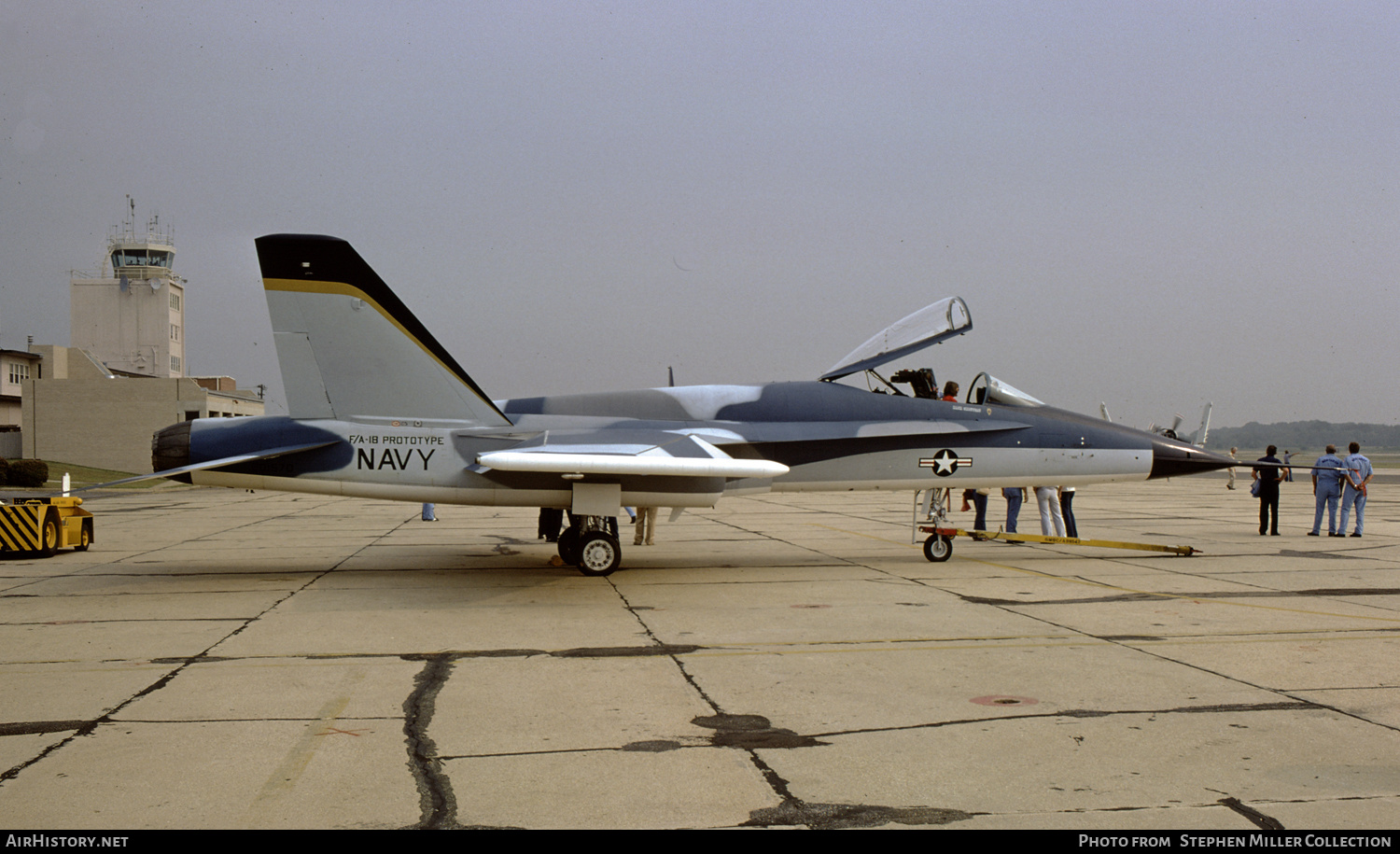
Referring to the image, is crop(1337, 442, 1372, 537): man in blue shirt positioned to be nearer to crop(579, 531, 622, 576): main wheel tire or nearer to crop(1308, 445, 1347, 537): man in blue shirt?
crop(1308, 445, 1347, 537): man in blue shirt

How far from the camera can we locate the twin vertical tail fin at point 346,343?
1066 centimetres

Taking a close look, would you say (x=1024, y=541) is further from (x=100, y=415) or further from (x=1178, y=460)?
(x=100, y=415)

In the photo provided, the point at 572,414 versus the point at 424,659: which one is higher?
the point at 572,414

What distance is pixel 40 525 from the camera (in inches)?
540

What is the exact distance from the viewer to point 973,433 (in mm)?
12375

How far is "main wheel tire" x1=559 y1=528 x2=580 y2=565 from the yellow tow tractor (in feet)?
26.4

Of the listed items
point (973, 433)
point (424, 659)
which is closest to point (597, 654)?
point (424, 659)

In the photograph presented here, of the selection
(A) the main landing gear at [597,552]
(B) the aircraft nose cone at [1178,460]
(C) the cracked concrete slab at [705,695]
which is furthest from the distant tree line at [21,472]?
(B) the aircraft nose cone at [1178,460]

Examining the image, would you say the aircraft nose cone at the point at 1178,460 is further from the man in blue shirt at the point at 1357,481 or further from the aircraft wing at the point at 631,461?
the aircraft wing at the point at 631,461

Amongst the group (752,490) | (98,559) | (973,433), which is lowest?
(98,559)

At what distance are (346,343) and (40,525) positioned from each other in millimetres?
6704

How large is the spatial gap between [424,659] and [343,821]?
121 inches

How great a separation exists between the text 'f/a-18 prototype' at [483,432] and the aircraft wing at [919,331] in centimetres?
3

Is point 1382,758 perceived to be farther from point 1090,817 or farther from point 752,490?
point 752,490
